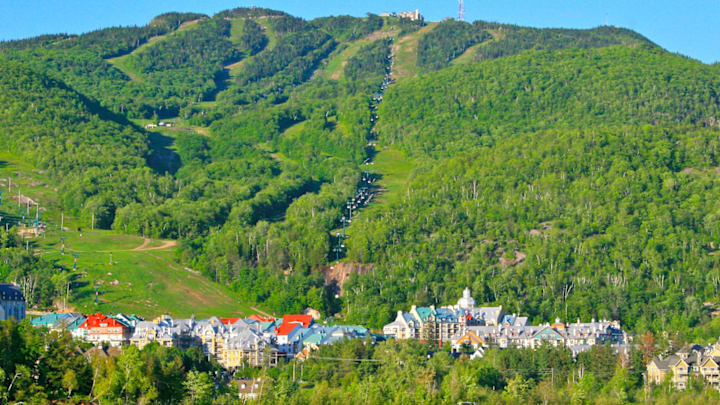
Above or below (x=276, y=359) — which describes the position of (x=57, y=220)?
above

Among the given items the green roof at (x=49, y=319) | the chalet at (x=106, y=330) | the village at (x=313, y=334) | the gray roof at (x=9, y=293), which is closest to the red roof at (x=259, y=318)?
the village at (x=313, y=334)

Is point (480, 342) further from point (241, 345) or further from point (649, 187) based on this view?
point (649, 187)

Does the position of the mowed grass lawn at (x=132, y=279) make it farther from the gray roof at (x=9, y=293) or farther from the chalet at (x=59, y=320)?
the gray roof at (x=9, y=293)

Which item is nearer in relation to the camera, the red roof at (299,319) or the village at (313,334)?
the village at (313,334)

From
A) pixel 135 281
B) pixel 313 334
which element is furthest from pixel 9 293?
pixel 135 281

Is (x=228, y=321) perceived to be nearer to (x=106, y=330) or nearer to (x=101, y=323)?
(x=101, y=323)

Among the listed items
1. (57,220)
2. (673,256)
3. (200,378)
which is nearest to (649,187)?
(673,256)
